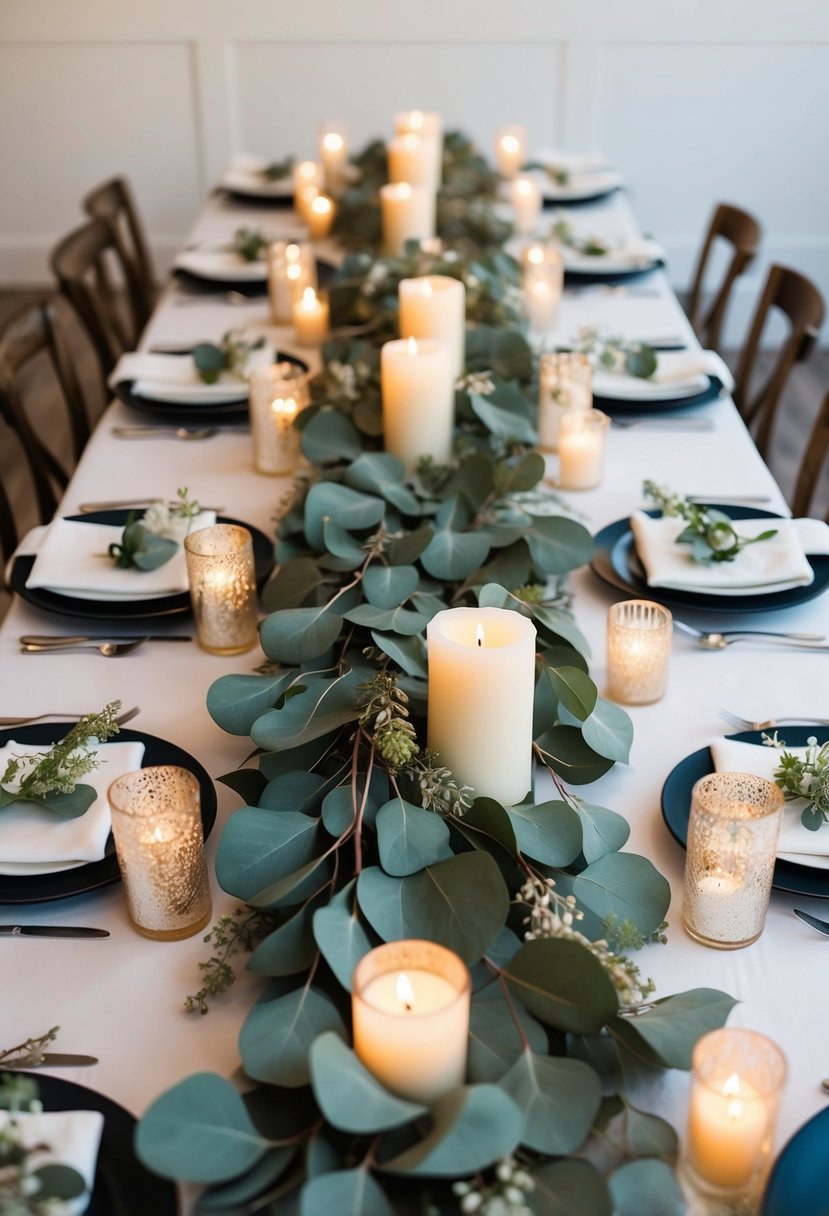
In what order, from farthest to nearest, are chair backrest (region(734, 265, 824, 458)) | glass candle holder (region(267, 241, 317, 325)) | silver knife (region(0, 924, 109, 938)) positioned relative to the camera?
glass candle holder (region(267, 241, 317, 325)) → chair backrest (region(734, 265, 824, 458)) → silver knife (region(0, 924, 109, 938))

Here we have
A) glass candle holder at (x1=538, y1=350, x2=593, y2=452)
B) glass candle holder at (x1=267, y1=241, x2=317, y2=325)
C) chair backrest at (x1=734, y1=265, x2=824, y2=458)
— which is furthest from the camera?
glass candle holder at (x1=267, y1=241, x2=317, y2=325)

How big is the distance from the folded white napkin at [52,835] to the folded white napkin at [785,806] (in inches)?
23.7

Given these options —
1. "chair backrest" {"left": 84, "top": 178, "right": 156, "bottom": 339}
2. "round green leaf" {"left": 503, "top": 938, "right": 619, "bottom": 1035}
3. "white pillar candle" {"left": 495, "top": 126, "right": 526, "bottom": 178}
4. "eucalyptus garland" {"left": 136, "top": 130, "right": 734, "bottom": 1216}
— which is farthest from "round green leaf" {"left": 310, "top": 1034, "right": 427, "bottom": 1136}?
"white pillar candle" {"left": 495, "top": 126, "right": 526, "bottom": 178}

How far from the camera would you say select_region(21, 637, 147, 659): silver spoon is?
1.55 m

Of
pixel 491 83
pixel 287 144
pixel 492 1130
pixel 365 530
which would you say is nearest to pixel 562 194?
pixel 491 83

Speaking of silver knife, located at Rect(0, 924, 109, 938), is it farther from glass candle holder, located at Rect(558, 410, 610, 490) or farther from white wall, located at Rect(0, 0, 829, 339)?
white wall, located at Rect(0, 0, 829, 339)

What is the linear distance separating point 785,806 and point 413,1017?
55cm

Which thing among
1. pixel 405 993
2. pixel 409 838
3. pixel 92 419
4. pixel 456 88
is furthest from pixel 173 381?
pixel 456 88

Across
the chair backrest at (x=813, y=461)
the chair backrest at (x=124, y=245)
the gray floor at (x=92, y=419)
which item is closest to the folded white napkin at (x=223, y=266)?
the chair backrest at (x=124, y=245)

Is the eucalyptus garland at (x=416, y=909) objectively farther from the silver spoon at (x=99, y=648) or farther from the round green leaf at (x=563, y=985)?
the silver spoon at (x=99, y=648)

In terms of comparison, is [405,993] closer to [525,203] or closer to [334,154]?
[525,203]

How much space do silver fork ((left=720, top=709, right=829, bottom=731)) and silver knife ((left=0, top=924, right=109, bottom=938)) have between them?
699 mm

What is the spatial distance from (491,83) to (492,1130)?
4.74m

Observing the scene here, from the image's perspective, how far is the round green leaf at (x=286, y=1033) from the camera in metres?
0.88
